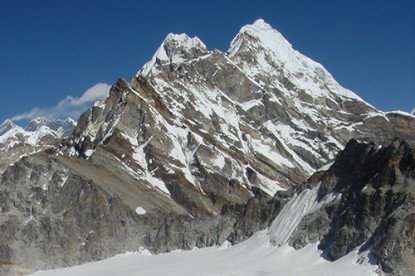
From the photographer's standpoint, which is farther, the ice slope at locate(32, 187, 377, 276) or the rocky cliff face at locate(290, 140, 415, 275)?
the ice slope at locate(32, 187, 377, 276)

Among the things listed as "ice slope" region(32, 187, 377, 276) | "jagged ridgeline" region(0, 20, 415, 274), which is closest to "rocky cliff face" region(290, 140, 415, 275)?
"jagged ridgeline" region(0, 20, 415, 274)

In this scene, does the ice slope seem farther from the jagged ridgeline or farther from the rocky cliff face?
the jagged ridgeline

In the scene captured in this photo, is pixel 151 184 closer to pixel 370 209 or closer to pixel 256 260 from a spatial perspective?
pixel 256 260

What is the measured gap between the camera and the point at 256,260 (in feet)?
254

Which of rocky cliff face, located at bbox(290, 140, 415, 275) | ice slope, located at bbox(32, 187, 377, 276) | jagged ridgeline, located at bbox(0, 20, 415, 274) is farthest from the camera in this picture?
jagged ridgeline, located at bbox(0, 20, 415, 274)

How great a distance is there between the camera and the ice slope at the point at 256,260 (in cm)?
6669

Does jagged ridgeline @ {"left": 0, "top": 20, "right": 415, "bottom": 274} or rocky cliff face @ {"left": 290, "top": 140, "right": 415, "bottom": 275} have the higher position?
jagged ridgeline @ {"left": 0, "top": 20, "right": 415, "bottom": 274}

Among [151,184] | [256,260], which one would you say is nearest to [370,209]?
[256,260]

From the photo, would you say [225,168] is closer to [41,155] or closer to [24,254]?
[41,155]

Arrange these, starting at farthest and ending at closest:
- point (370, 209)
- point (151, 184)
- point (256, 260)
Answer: point (151, 184) < point (256, 260) < point (370, 209)

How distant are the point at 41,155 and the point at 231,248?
39427 millimetres

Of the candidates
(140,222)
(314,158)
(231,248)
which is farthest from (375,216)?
(314,158)

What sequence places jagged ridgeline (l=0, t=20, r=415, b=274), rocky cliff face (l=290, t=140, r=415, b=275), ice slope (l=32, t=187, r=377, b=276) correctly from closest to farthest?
rocky cliff face (l=290, t=140, r=415, b=275) < ice slope (l=32, t=187, r=377, b=276) < jagged ridgeline (l=0, t=20, r=415, b=274)

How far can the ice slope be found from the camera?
6669 cm
